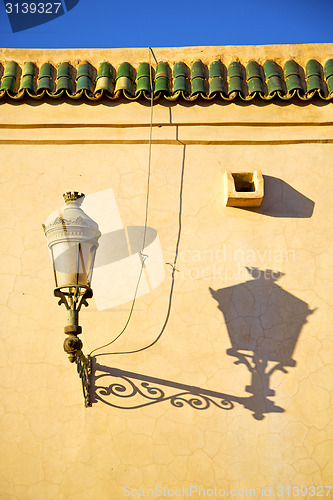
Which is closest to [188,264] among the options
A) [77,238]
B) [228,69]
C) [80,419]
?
[77,238]

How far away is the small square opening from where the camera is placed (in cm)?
423

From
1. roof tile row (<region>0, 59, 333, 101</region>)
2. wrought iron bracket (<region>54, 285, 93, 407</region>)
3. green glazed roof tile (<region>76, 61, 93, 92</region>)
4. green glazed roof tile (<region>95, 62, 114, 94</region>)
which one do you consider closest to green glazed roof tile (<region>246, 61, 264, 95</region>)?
roof tile row (<region>0, 59, 333, 101</region>)

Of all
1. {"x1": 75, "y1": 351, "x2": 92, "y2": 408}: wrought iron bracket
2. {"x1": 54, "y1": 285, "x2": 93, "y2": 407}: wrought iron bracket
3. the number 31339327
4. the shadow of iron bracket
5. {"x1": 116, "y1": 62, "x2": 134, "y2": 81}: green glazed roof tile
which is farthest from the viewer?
the number 31339327

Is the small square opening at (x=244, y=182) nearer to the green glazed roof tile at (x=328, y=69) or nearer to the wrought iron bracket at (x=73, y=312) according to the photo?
the green glazed roof tile at (x=328, y=69)

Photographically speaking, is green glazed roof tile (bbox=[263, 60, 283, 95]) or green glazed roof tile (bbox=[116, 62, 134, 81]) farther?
green glazed roof tile (bbox=[116, 62, 134, 81])

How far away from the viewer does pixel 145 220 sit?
4180 mm

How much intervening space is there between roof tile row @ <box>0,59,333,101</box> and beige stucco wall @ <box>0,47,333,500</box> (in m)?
0.12

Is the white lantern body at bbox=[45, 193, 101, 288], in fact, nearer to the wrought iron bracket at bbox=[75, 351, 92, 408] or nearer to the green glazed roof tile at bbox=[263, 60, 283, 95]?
the wrought iron bracket at bbox=[75, 351, 92, 408]

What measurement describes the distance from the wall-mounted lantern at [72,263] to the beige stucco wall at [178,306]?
650 millimetres

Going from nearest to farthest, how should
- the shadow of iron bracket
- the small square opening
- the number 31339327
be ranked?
the shadow of iron bracket, the small square opening, the number 31339327

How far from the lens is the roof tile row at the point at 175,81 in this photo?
172 inches

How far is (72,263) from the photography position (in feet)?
10.4

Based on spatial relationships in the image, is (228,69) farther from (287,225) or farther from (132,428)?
(132,428)

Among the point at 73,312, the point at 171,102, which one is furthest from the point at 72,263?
the point at 171,102
